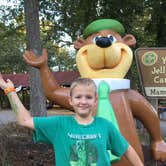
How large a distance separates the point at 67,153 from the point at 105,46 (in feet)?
5.97

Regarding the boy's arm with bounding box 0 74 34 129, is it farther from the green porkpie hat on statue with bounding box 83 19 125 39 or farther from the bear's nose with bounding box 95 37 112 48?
the green porkpie hat on statue with bounding box 83 19 125 39

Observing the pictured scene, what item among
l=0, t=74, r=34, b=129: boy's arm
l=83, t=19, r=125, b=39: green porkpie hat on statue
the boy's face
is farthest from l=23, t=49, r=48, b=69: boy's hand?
the boy's face

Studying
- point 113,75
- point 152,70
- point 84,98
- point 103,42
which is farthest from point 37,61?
point 152,70

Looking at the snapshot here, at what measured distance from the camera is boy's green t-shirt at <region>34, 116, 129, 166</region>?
251 centimetres

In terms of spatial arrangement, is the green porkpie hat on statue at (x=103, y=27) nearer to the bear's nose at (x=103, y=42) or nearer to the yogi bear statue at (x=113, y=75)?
the yogi bear statue at (x=113, y=75)

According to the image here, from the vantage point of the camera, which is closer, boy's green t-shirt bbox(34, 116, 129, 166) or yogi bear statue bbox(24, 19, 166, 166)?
boy's green t-shirt bbox(34, 116, 129, 166)

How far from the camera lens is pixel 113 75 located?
4.29 meters

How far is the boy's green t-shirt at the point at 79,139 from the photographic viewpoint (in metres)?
2.51

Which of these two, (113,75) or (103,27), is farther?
(103,27)

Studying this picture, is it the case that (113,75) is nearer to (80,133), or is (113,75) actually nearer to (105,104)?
(105,104)

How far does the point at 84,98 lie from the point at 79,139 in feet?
0.73

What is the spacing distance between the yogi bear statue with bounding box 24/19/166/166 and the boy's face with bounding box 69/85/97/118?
1574 millimetres

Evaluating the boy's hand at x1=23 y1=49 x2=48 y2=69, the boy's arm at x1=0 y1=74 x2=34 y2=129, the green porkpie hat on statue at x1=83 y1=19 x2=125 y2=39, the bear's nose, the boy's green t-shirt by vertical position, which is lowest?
the boy's green t-shirt

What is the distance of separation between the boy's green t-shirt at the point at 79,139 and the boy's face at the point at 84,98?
0.08m
